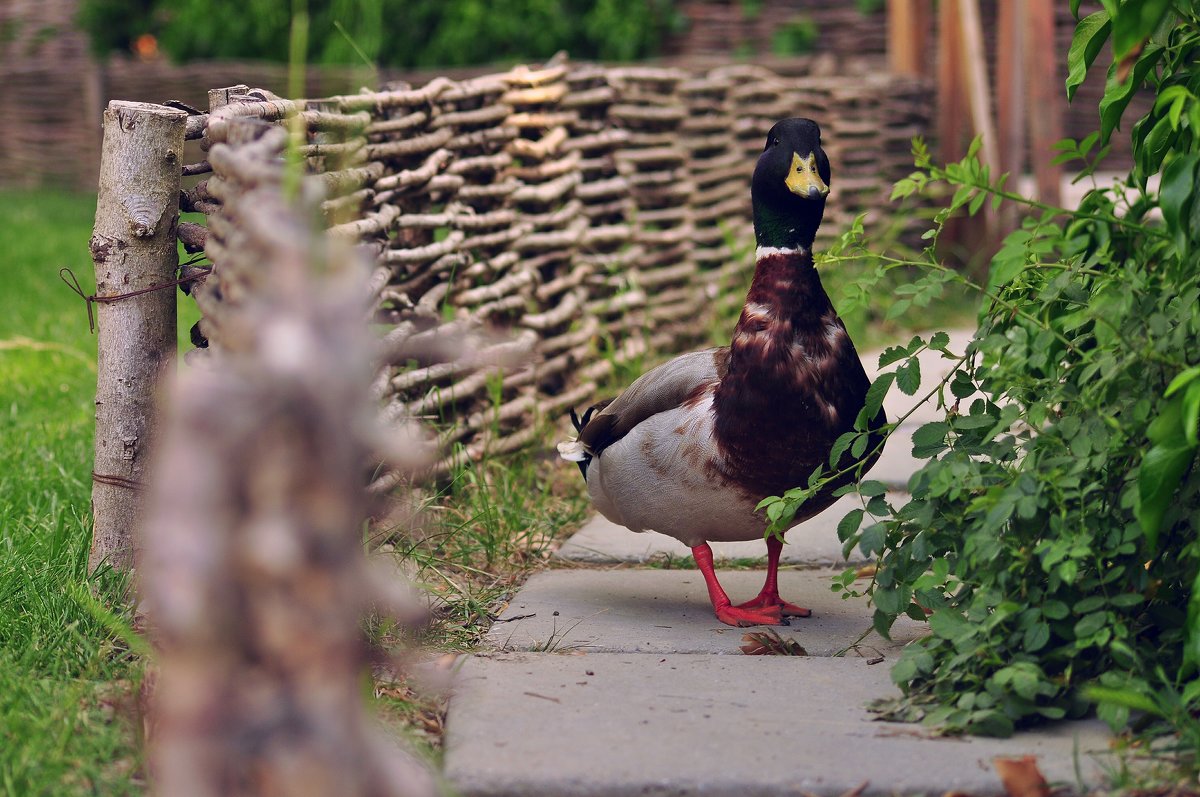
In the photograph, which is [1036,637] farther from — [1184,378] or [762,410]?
[762,410]

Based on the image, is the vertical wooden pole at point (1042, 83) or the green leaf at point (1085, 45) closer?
the green leaf at point (1085, 45)

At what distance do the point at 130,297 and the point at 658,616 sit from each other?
56.8 inches

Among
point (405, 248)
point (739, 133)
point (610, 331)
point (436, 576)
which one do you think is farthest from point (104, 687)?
point (739, 133)

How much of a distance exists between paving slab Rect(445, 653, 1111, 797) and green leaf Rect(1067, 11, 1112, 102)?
123cm

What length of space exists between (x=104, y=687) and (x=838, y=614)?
1.71 metres

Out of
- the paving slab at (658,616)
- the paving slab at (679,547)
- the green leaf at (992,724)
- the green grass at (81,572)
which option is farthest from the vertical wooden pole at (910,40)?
the green leaf at (992,724)

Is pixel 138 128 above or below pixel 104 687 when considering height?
above

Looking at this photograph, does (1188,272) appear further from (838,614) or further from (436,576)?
(436,576)

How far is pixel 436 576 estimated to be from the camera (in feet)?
11.5

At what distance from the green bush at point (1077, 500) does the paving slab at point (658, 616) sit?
43 cm

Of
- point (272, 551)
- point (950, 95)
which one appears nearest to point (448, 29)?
point (950, 95)

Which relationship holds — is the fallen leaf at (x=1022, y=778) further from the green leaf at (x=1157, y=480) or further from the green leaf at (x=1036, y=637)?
the green leaf at (x=1157, y=480)

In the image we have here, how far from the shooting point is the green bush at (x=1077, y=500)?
234 centimetres

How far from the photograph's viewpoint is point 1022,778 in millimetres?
2154
